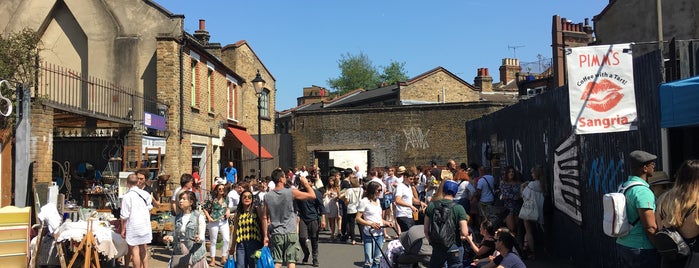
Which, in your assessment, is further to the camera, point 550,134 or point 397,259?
point 550,134

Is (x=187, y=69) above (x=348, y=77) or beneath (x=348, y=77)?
beneath

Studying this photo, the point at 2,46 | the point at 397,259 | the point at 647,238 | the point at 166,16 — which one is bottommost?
the point at 397,259

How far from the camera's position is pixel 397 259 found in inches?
308

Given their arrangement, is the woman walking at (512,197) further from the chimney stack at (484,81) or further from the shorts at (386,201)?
the chimney stack at (484,81)

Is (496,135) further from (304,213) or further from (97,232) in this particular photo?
(97,232)

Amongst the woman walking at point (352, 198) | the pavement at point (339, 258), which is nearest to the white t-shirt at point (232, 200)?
the pavement at point (339, 258)

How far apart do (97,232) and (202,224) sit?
70.1 inches

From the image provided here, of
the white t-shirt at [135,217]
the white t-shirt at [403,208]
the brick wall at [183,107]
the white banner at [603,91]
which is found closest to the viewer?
the white banner at [603,91]

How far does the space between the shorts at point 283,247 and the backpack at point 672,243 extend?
15.9 feet

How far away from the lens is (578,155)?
948 centimetres

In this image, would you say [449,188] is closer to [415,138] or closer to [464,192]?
[464,192]

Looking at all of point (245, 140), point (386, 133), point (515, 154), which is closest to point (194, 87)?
point (245, 140)

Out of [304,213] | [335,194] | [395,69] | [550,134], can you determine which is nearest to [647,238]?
[550,134]

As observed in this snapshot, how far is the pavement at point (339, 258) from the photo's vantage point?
1063 centimetres
